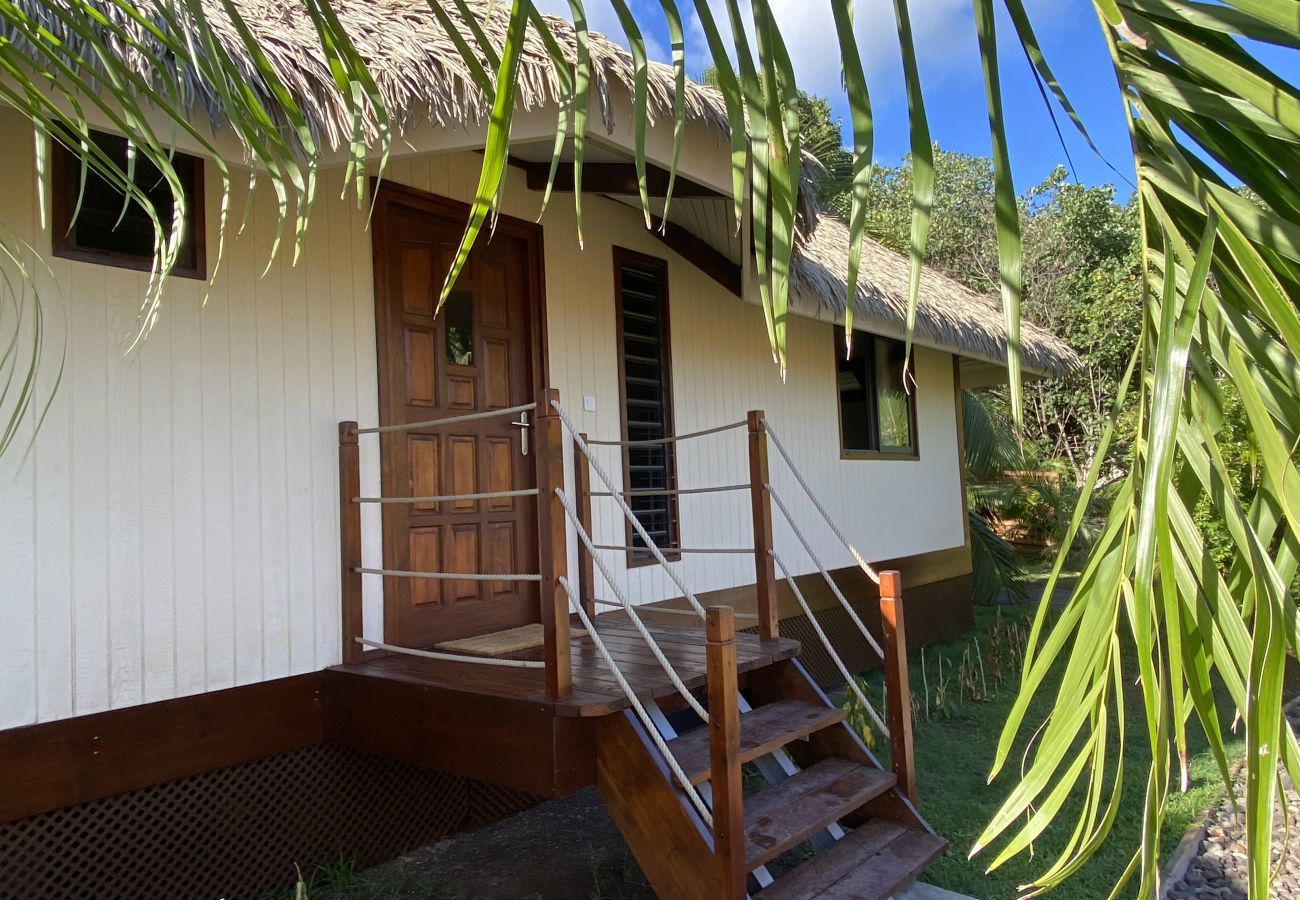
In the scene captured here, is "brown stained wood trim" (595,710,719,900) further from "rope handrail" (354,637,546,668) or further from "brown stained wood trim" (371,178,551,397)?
"brown stained wood trim" (371,178,551,397)

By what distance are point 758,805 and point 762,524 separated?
1.12 m

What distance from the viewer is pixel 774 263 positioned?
74cm

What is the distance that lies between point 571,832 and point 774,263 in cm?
361

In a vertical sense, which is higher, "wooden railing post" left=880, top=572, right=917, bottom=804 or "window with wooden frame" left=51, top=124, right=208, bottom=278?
"window with wooden frame" left=51, top=124, right=208, bottom=278

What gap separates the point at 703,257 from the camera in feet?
17.8

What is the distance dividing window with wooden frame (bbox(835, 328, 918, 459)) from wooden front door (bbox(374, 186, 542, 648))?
10.4ft

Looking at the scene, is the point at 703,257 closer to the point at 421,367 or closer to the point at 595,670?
the point at 421,367

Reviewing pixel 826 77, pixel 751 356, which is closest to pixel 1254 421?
pixel 826 77

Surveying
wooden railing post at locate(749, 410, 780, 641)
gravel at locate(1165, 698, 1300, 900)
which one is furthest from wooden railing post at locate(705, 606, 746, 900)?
gravel at locate(1165, 698, 1300, 900)

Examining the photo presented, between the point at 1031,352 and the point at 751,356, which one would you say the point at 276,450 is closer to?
the point at 751,356

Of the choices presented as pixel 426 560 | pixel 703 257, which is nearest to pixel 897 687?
pixel 426 560

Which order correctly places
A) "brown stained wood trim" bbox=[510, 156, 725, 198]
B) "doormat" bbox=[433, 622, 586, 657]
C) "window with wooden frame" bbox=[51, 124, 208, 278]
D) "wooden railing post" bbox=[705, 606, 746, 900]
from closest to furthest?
"wooden railing post" bbox=[705, 606, 746, 900], "window with wooden frame" bbox=[51, 124, 208, 278], "doormat" bbox=[433, 622, 586, 657], "brown stained wood trim" bbox=[510, 156, 725, 198]

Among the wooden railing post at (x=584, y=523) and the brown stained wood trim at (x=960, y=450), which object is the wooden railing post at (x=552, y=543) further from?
the brown stained wood trim at (x=960, y=450)

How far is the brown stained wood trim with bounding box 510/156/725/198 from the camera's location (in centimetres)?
412
